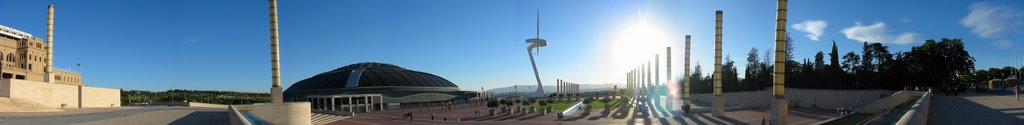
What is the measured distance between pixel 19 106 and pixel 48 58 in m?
11.6

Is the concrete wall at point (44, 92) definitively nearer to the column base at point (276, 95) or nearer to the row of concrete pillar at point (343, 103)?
the column base at point (276, 95)

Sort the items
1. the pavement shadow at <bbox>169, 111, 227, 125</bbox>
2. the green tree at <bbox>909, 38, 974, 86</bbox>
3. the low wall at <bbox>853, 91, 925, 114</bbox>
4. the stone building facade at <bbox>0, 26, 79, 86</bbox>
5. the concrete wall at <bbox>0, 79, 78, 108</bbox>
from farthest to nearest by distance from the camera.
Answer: the stone building facade at <bbox>0, 26, 79, 86</bbox>, the green tree at <bbox>909, 38, 974, 86</bbox>, the low wall at <bbox>853, 91, 925, 114</bbox>, the concrete wall at <bbox>0, 79, 78, 108</bbox>, the pavement shadow at <bbox>169, 111, 227, 125</bbox>

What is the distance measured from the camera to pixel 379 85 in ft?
254

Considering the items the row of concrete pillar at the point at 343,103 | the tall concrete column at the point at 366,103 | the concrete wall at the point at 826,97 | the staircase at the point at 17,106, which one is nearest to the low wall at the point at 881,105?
the concrete wall at the point at 826,97

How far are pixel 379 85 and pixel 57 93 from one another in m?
44.9

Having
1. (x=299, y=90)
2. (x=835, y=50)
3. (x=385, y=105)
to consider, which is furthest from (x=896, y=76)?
(x=299, y=90)

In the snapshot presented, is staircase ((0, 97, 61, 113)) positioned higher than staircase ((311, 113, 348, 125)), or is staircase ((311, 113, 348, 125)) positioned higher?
staircase ((0, 97, 61, 113))

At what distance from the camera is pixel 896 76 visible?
165 feet

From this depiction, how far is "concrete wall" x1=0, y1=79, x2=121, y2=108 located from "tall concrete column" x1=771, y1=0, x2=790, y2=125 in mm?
33097

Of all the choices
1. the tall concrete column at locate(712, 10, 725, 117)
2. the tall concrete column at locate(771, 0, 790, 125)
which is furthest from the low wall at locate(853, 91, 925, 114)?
the tall concrete column at locate(771, 0, 790, 125)

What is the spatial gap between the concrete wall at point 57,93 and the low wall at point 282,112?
1603 centimetres

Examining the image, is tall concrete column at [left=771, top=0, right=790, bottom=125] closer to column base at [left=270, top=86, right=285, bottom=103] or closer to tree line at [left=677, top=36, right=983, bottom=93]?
column base at [left=270, top=86, right=285, bottom=103]

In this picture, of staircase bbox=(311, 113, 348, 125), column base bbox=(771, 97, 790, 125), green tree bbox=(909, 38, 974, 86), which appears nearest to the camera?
column base bbox=(771, 97, 790, 125)

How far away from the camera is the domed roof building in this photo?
→ 75375mm
